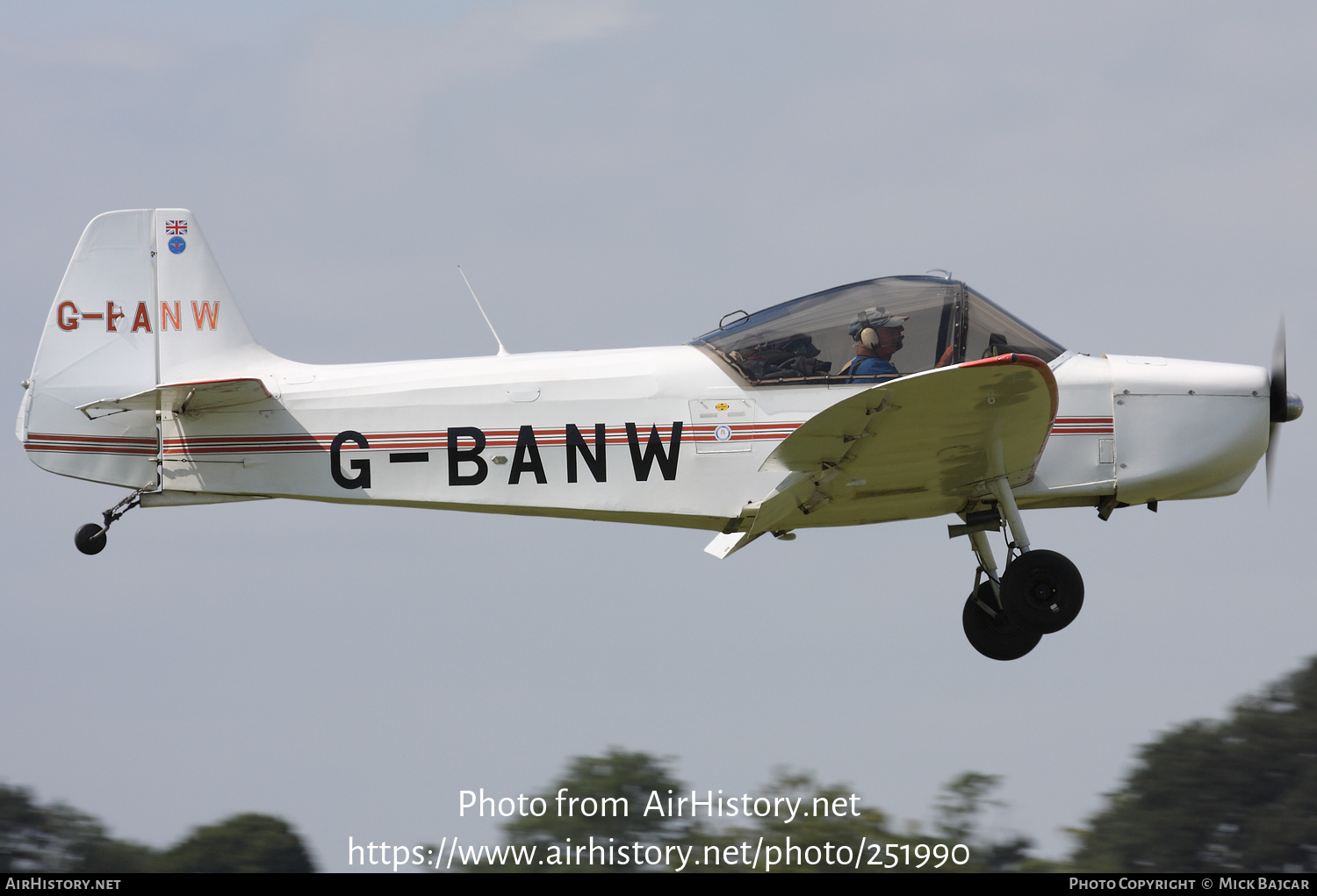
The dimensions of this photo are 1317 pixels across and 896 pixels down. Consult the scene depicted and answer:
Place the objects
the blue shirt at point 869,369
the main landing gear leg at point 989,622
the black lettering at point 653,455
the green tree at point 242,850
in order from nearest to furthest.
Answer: the blue shirt at point 869,369, the black lettering at point 653,455, the main landing gear leg at point 989,622, the green tree at point 242,850

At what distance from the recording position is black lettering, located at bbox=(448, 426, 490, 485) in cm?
845

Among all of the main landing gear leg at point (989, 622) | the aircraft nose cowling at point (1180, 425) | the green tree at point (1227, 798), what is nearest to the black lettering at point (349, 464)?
the main landing gear leg at point (989, 622)

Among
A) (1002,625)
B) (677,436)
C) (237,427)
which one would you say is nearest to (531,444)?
(677,436)

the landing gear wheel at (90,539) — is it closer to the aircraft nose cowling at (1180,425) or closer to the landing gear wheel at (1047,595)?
the landing gear wheel at (1047,595)

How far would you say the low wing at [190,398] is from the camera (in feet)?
27.6

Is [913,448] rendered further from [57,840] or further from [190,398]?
[57,840]

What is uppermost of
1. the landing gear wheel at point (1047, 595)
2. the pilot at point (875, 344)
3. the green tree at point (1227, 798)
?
the pilot at point (875, 344)

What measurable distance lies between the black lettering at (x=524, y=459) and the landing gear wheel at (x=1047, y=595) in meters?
2.86

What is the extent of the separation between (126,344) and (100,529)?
3.88ft

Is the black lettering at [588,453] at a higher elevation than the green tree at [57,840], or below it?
higher

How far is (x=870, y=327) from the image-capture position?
8.30m

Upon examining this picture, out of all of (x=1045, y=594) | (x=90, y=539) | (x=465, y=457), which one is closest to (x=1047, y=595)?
(x=1045, y=594)

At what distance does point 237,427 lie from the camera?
28.0 feet

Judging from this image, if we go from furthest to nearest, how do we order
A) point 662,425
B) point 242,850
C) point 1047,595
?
point 242,850 → point 662,425 → point 1047,595
